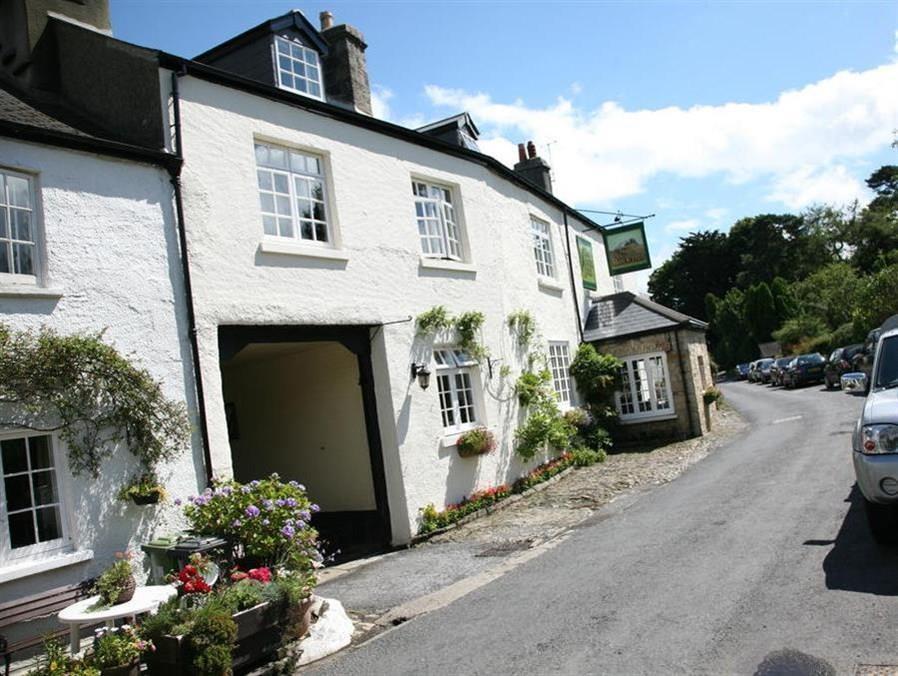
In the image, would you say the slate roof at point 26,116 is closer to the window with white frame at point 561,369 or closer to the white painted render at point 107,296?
the white painted render at point 107,296

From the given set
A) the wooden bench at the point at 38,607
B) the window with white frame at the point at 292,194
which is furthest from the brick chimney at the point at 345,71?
the wooden bench at the point at 38,607

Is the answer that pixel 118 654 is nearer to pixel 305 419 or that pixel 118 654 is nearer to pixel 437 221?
pixel 305 419

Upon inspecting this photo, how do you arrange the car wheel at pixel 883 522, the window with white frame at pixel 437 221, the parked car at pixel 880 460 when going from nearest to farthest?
the parked car at pixel 880 460 < the car wheel at pixel 883 522 < the window with white frame at pixel 437 221

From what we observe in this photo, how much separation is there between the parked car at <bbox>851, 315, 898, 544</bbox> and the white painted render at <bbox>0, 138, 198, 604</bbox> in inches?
284

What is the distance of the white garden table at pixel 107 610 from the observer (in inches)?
238

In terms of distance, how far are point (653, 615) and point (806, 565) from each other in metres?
1.87

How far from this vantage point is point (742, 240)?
237 ft

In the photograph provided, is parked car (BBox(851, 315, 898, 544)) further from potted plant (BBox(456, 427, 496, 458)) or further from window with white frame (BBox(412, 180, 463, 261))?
window with white frame (BBox(412, 180, 463, 261))

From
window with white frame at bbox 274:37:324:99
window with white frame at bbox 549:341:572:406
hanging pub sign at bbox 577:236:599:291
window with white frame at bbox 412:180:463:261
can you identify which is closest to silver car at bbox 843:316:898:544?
window with white frame at bbox 412:180:463:261

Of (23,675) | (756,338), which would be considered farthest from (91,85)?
(756,338)

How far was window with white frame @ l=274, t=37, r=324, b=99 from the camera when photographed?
503 inches

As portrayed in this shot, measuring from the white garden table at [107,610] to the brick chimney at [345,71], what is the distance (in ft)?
35.3

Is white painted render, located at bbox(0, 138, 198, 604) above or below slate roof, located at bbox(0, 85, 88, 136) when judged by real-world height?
below

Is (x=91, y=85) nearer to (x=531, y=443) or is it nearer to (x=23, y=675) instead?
(x=23, y=675)
